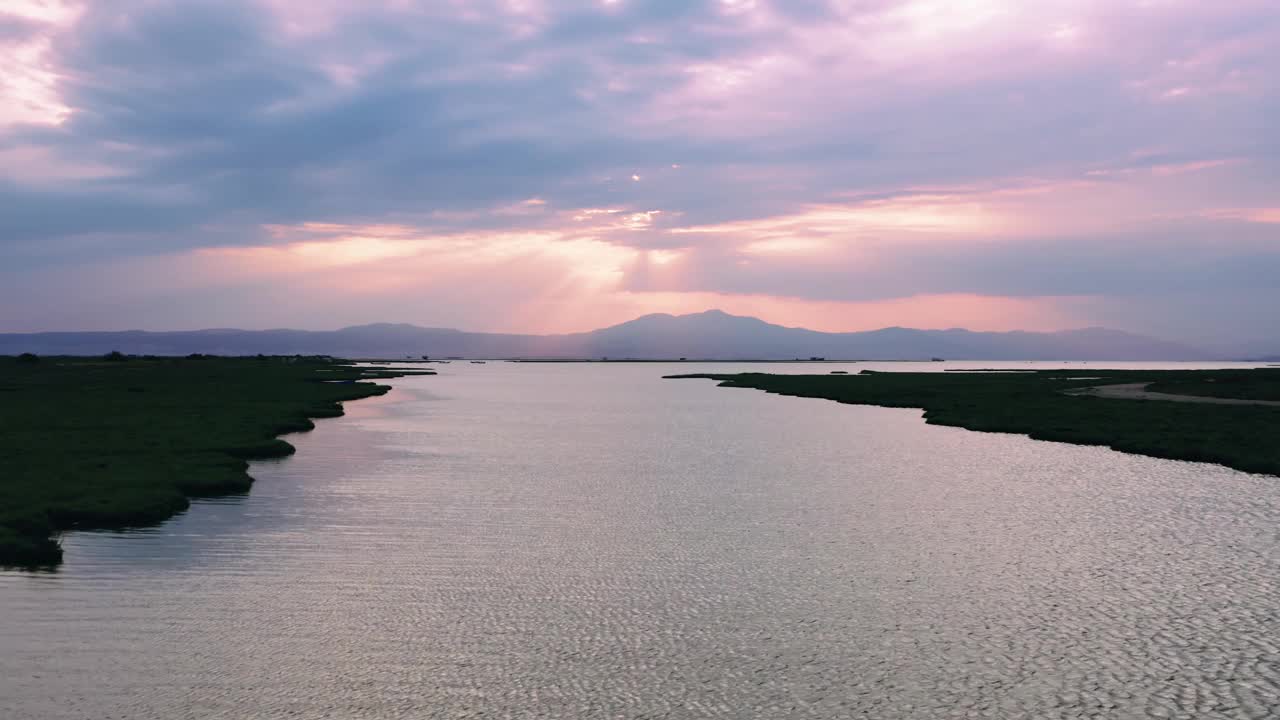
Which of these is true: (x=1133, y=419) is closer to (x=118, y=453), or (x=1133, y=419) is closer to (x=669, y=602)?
(x=669, y=602)

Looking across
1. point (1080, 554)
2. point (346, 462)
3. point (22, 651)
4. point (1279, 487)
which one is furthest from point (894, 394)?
point (22, 651)

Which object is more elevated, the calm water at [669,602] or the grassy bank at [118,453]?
the grassy bank at [118,453]

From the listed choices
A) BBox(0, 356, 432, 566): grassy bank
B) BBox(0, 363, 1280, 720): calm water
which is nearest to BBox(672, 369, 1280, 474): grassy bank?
BBox(0, 363, 1280, 720): calm water

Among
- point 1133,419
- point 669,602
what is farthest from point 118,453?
point 1133,419

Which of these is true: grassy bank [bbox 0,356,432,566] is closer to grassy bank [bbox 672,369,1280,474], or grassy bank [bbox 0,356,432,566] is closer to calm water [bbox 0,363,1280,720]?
calm water [bbox 0,363,1280,720]

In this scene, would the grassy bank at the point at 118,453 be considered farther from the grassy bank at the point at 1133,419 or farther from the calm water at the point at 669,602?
the grassy bank at the point at 1133,419

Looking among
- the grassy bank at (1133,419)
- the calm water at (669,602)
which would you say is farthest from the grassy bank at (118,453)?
the grassy bank at (1133,419)
